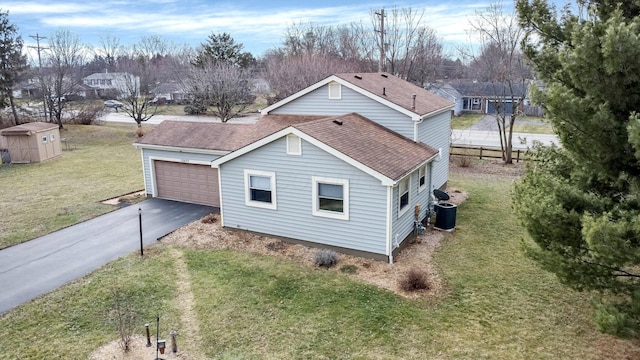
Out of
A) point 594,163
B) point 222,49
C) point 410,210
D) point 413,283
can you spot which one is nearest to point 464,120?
point 222,49

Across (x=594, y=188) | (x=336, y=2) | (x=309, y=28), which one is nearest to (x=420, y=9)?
(x=336, y=2)

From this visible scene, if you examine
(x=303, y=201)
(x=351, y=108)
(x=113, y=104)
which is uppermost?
(x=351, y=108)

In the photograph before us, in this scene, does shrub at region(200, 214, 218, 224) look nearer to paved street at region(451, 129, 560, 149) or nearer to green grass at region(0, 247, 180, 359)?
green grass at region(0, 247, 180, 359)

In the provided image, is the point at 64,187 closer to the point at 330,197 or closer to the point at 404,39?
the point at 330,197

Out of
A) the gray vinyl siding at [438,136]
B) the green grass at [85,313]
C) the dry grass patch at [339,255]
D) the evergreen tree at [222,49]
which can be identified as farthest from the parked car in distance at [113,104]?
the green grass at [85,313]

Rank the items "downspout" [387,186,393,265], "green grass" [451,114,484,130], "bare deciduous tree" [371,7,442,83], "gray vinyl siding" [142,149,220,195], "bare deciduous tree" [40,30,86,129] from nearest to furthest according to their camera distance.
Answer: "downspout" [387,186,393,265]
"gray vinyl siding" [142,149,220,195]
"bare deciduous tree" [371,7,442,83]
"bare deciduous tree" [40,30,86,129]
"green grass" [451,114,484,130]

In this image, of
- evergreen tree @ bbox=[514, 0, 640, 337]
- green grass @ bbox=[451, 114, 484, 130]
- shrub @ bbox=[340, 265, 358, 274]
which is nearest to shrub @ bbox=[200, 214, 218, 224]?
shrub @ bbox=[340, 265, 358, 274]
